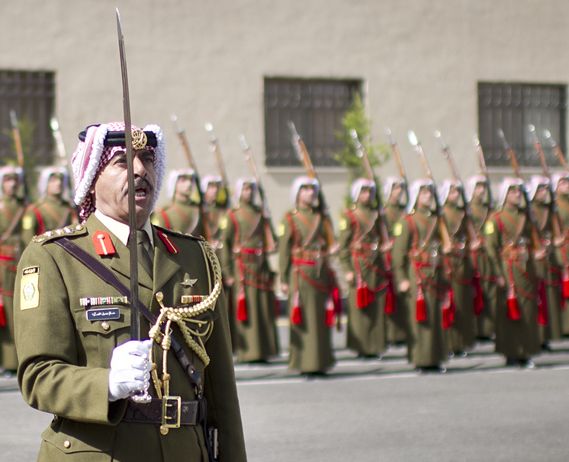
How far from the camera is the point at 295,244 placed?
13016 millimetres

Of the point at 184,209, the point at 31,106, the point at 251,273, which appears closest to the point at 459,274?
the point at 251,273

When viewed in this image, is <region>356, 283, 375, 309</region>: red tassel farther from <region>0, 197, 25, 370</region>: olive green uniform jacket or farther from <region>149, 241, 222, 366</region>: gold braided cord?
<region>149, 241, 222, 366</region>: gold braided cord

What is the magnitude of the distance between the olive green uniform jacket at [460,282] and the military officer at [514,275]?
18.5 inches

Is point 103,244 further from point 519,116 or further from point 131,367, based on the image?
point 519,116

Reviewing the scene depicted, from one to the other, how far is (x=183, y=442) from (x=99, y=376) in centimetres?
33

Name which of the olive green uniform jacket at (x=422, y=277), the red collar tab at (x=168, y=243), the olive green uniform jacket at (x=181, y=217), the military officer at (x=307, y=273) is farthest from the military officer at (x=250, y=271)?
the red collar tab at (x=168, y=243)

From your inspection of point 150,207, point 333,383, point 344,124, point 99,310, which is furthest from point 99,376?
point 344,124

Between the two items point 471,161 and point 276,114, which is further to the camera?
point 471,161

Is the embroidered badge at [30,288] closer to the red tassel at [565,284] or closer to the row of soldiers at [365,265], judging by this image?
the row of soldiers at [365,265]

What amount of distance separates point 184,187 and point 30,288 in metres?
10.7

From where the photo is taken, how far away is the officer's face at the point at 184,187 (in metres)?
14.1

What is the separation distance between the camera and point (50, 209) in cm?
1276

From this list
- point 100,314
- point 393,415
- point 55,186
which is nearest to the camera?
point 100,314

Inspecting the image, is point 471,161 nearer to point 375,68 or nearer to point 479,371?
point 375,68
